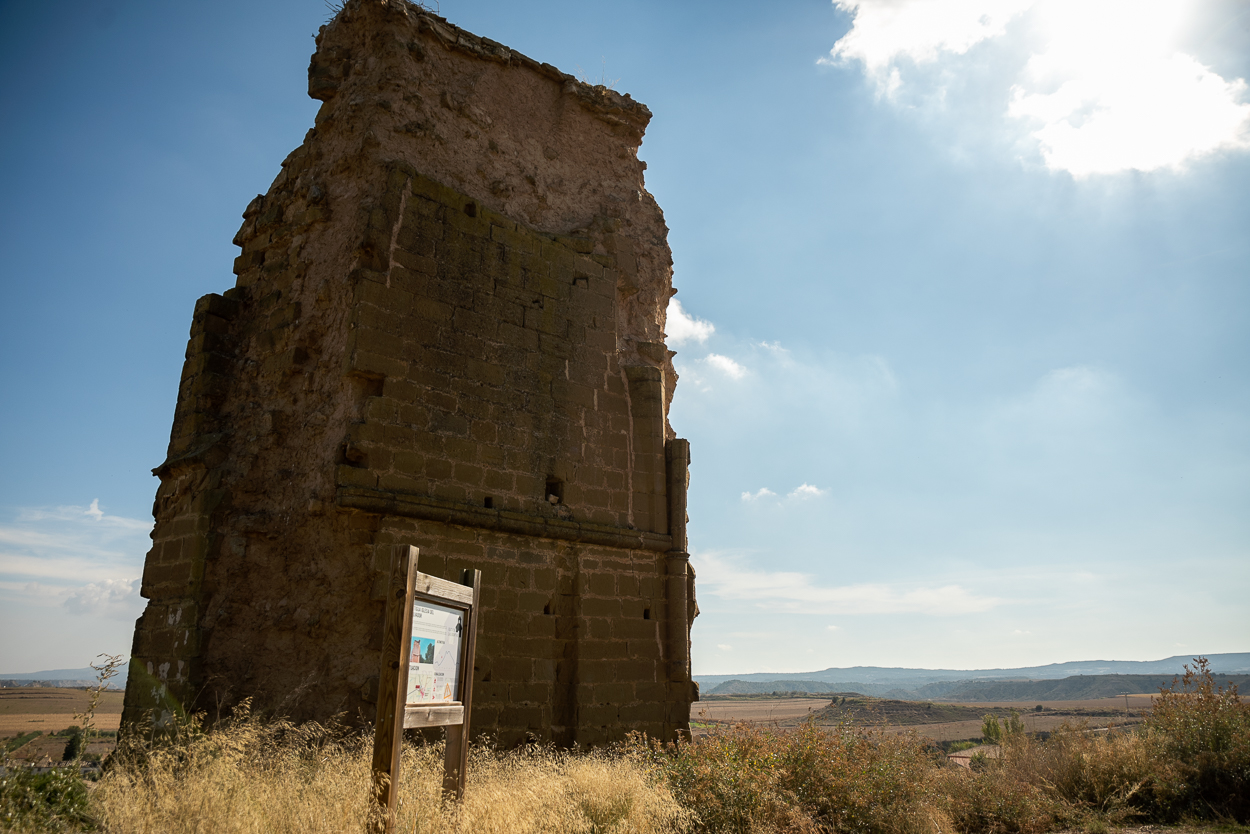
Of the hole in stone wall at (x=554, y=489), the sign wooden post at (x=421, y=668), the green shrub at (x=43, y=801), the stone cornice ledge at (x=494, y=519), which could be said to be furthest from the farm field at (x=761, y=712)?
the green shrub at (x=43, y=801)

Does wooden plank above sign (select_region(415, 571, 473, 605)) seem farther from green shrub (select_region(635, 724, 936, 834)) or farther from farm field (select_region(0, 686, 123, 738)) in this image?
farm field (select_region(0, 686, 123, 738))

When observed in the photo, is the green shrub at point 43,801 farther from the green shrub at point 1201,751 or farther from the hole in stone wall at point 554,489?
the green shrub at point 1201,751

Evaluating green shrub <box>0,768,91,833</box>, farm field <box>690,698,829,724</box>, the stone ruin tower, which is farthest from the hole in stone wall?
farm field <box>690,698,829,724</box>

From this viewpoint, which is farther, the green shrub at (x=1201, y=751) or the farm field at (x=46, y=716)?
the farm field at (x=46, y=716)

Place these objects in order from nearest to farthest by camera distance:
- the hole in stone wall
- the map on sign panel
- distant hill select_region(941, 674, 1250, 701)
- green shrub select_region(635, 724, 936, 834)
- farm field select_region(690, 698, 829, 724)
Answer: the map on sign panel → green shrub select_region(635, 724, 936, 834) → the hole in stone wall → farm field select_region(690, 698, 829, 724) → distant hill select_region(941, 674, 1250, 701)

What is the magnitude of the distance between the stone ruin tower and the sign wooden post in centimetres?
239

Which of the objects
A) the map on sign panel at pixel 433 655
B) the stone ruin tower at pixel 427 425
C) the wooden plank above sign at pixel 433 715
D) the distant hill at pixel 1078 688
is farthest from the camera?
the distant hill at pixel 1078 688

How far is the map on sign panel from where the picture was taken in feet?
12.7

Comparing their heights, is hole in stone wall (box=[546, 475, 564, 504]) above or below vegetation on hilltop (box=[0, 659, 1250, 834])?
above

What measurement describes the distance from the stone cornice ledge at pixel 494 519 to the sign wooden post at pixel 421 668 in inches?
92.6

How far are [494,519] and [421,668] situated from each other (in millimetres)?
3462

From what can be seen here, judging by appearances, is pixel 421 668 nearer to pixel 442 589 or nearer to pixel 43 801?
pixel 442 589

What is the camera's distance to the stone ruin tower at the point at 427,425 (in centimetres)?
672

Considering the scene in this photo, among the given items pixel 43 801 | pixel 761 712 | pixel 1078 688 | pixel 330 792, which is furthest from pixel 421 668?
pixel 1078 688
